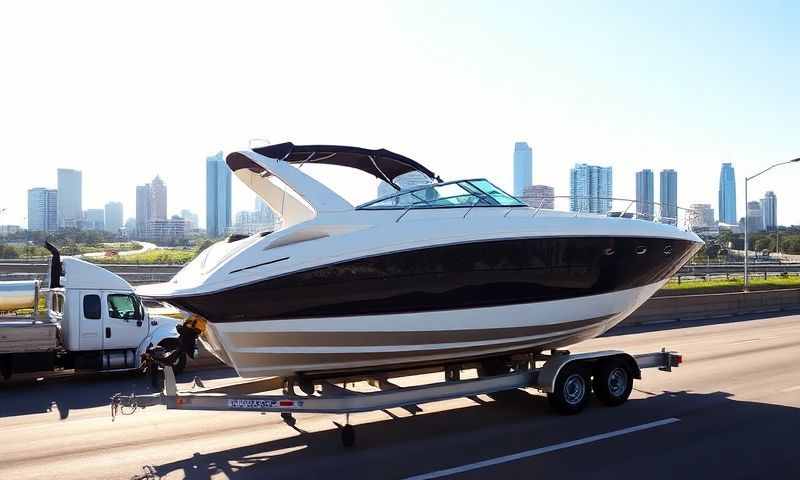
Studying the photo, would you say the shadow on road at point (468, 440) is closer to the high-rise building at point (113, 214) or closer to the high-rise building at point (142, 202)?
the high-rise building at point (142, 202)

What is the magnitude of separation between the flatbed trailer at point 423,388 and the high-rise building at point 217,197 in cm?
7816

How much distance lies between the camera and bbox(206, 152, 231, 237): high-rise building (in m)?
86.9

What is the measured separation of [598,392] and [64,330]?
9775 mm

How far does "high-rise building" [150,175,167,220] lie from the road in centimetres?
14604

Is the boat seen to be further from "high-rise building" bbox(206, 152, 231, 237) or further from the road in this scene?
"high-rise building" bbox(206, 152, 231, 237)

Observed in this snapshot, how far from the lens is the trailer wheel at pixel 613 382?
9.67m

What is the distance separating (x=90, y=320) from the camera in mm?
13055

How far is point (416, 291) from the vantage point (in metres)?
8.15

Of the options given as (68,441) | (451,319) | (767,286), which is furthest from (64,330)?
(767,286)

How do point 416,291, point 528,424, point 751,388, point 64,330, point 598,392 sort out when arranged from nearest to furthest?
point 416,291
point 528,424
point 598,392
point 751,388
point 64,330

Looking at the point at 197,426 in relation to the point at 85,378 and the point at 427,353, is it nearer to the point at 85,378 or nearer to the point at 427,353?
the point at 427,353

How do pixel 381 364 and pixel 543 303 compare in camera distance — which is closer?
pixel 381 364

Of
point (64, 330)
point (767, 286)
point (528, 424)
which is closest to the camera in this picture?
point (528, 424)

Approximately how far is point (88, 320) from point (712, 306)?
21769 millimetres
